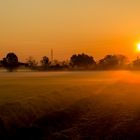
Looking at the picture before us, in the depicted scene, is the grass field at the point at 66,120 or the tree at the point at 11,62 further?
the tree at the point at 11,62

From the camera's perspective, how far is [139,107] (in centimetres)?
3225

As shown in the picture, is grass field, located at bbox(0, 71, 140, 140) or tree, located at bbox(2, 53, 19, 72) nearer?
grass field, located at bbox(0, 71, 140, 140)

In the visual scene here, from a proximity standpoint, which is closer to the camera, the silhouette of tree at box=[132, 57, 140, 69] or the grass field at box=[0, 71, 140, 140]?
the grass field at box=[0, 71, 140, 140]

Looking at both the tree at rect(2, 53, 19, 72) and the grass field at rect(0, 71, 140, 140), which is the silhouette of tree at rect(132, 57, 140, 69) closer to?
the tree at rect(2, 53, 19, 72)

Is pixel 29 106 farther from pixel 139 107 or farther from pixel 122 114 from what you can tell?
pixel 139 107

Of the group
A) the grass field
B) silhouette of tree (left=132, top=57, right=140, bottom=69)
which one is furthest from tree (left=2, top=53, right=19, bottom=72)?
the grass field

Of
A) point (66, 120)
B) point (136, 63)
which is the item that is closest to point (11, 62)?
point (136, 63)

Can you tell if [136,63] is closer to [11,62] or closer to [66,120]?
[11,62]

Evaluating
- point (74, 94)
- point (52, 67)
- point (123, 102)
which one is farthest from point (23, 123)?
point (52, 67)

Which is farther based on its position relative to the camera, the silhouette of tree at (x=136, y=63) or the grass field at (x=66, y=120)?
the silhouette of tree at (x=136, y=63)

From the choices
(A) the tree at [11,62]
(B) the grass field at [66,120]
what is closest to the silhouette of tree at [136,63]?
(A) the tree at [11,62]

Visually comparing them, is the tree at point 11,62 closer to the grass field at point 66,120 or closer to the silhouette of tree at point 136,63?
the silhouette of tree at point 136,63

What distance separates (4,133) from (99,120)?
23.3ft

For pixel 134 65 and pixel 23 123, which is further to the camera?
pixel 134 65
